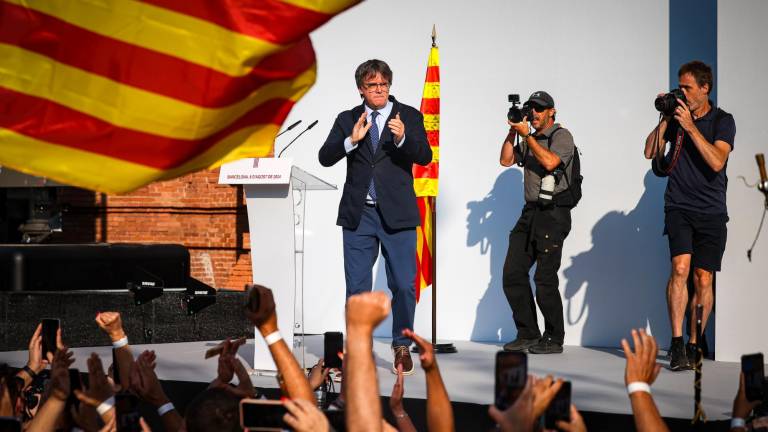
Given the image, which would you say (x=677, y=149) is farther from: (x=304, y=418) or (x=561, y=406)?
(x=304, y=418)

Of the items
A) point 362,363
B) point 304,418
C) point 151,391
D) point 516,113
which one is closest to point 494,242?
point 516,113

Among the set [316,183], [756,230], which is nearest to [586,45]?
[756,230]

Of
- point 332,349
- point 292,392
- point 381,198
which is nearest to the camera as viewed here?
point 292,392

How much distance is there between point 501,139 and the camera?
8.39m

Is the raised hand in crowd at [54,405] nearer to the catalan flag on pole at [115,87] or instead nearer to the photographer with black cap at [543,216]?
the catalan flag on pole at [115,87]

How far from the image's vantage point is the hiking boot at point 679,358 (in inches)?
256

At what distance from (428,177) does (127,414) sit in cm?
473

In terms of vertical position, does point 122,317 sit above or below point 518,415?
below

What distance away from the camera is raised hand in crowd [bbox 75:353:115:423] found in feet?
12.4

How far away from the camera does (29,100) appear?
4.24 meters

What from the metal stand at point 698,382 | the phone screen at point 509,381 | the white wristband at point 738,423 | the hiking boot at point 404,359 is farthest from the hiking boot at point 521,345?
the phone screen at point 509,381

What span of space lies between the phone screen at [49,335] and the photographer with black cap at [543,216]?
3739 millimetres

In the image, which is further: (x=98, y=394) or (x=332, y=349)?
(x=332, y=349)

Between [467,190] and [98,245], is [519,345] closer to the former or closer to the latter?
[467,190]
